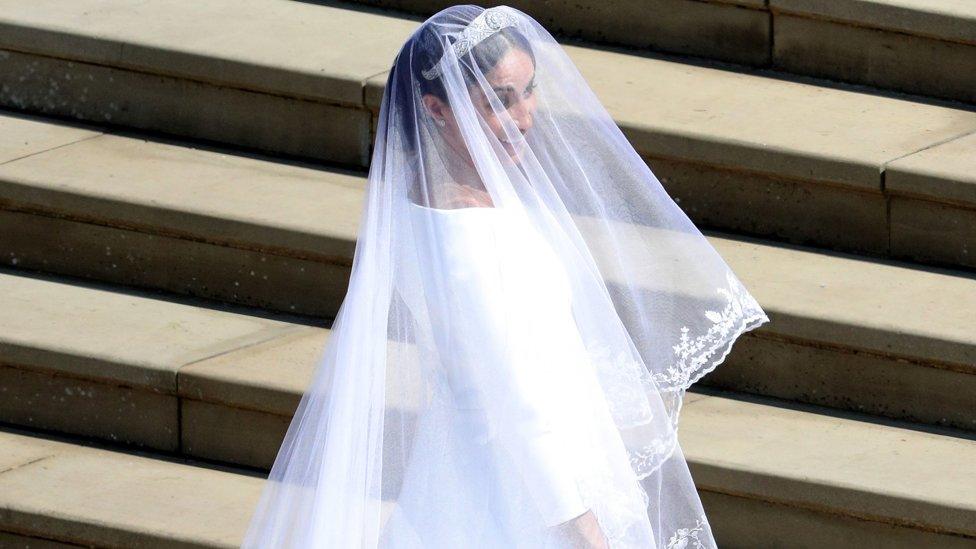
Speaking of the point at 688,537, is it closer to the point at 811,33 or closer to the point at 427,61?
the point at 427,61

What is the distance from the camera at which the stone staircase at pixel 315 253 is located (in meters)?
4.58

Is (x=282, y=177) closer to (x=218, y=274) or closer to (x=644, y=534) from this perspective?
(x=218, y=274)

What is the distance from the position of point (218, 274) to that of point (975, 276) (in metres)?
2.20

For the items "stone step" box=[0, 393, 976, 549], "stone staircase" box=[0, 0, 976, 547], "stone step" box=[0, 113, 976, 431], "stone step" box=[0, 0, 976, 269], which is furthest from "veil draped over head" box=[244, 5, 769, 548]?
"stone step" box=[0, 0, 976, 269]

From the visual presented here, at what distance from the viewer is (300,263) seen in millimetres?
5191

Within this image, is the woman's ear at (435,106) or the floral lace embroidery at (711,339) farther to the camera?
the floral lace embroidery at (711,339)

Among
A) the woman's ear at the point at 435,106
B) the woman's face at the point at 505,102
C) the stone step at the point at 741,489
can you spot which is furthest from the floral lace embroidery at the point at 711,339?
the stone step at the point at 741,489

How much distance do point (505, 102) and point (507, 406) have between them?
53 cm

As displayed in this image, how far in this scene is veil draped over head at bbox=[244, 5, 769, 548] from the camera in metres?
3.05

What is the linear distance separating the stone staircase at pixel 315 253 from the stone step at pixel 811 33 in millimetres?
13

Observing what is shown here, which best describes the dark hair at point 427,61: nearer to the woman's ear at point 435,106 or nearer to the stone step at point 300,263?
the woman's ear at point 435,106

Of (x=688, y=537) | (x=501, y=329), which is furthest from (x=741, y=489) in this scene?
(x=501, y=329)

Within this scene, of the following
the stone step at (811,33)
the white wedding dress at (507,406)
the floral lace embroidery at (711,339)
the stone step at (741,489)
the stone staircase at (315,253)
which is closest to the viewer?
the white wedding dress at (507,406)

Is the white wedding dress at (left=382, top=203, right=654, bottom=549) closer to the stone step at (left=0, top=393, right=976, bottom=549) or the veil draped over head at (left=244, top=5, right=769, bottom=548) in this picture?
the veil draped over head at (left=244, top=5, right=769, bottom=548)
